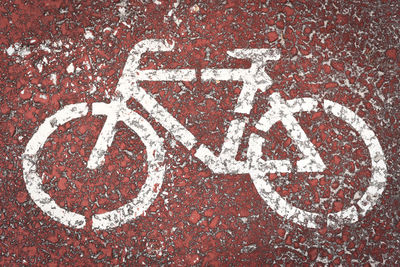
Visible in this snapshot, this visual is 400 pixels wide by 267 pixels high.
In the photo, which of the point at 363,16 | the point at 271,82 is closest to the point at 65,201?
the point at 271,82

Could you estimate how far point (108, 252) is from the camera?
159cm

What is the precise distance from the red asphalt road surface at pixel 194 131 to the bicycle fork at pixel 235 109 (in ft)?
0.11

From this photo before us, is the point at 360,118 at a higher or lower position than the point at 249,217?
higher

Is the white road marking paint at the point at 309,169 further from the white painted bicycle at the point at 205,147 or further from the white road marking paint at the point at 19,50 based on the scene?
the white road marking paint at the point at 19,50

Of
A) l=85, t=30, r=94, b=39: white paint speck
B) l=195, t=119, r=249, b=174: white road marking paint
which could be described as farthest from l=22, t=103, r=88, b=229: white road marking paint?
l=195, t=119, r=249, b=174: white road marking paint

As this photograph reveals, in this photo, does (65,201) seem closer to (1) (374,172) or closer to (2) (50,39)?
(2) (50,39)

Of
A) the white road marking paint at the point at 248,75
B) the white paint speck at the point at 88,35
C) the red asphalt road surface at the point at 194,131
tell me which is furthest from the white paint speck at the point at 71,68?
the white road marking paint at the point at 248,75

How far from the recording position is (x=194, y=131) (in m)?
1.60

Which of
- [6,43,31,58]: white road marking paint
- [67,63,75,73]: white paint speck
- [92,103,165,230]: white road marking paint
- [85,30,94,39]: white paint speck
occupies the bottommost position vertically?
[92,103,165,230]: white road marking paint

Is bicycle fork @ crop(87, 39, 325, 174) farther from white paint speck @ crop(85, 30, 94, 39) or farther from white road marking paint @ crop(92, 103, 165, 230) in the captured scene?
white paint speck @ crop(85, 30, 94, 39)

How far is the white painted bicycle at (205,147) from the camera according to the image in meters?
1.58

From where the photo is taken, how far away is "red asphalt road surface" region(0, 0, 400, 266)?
158 cm

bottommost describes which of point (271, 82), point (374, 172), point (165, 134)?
point (374, 172)

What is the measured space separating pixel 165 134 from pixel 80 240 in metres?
0.63
